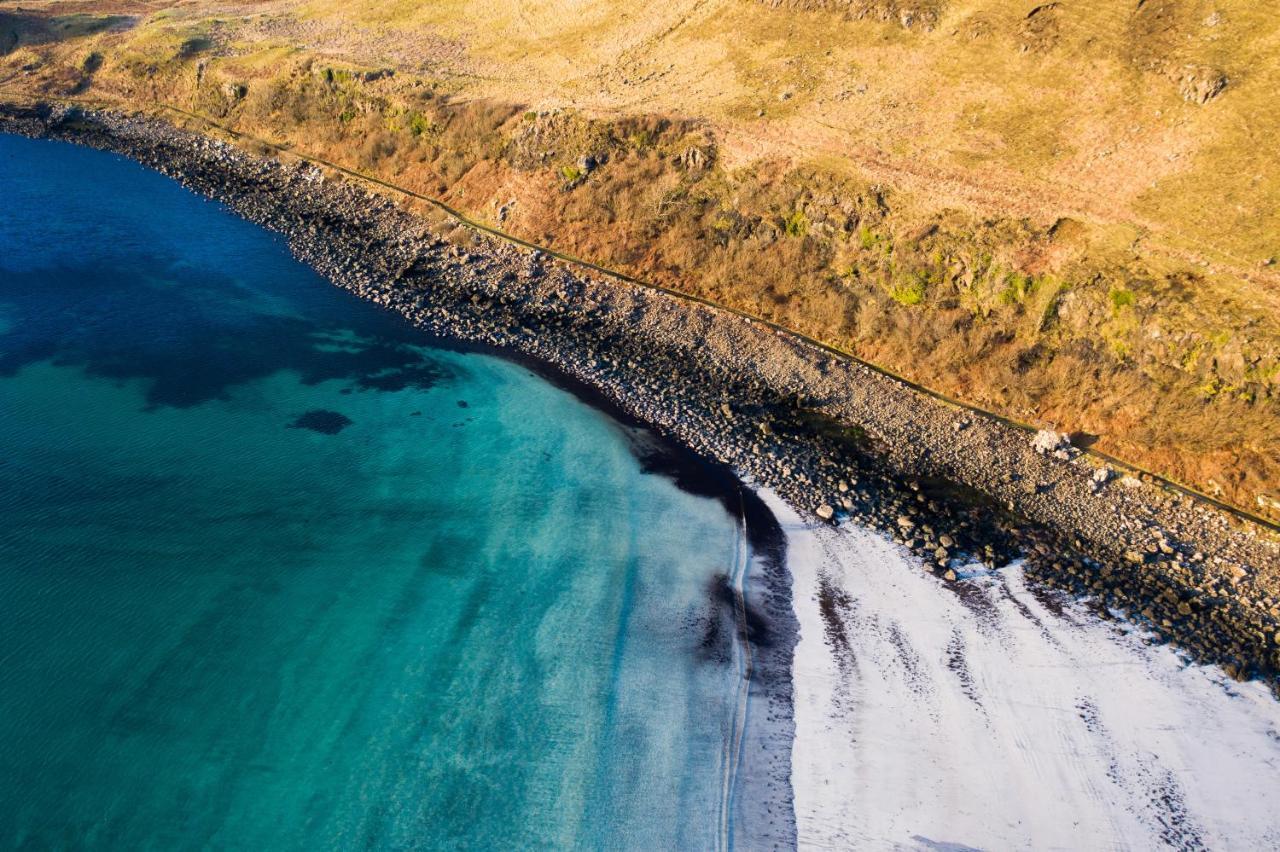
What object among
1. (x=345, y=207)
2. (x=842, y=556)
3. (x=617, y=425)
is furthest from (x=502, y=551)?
(x=345, y=207)

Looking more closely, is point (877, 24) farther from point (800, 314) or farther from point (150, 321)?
point (150, 321)

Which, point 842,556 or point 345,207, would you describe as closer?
point 842,556

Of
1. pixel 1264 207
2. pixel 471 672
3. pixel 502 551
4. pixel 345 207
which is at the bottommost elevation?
pixel 471 672

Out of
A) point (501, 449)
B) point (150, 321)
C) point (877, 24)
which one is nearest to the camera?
point (501, 449)

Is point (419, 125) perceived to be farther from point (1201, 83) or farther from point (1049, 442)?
point (1201, 83)

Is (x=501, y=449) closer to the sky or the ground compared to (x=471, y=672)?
closer to the sky

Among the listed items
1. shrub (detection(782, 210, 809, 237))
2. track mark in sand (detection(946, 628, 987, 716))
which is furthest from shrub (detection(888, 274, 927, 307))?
track mark in sand (detection(946, 628, 987, 716))

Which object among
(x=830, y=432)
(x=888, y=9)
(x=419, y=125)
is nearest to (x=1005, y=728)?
(x=830, y=432)

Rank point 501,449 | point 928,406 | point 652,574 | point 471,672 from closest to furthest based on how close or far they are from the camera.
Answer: point 471,672 → point 652,574 → point 501,449 → point 928,406
